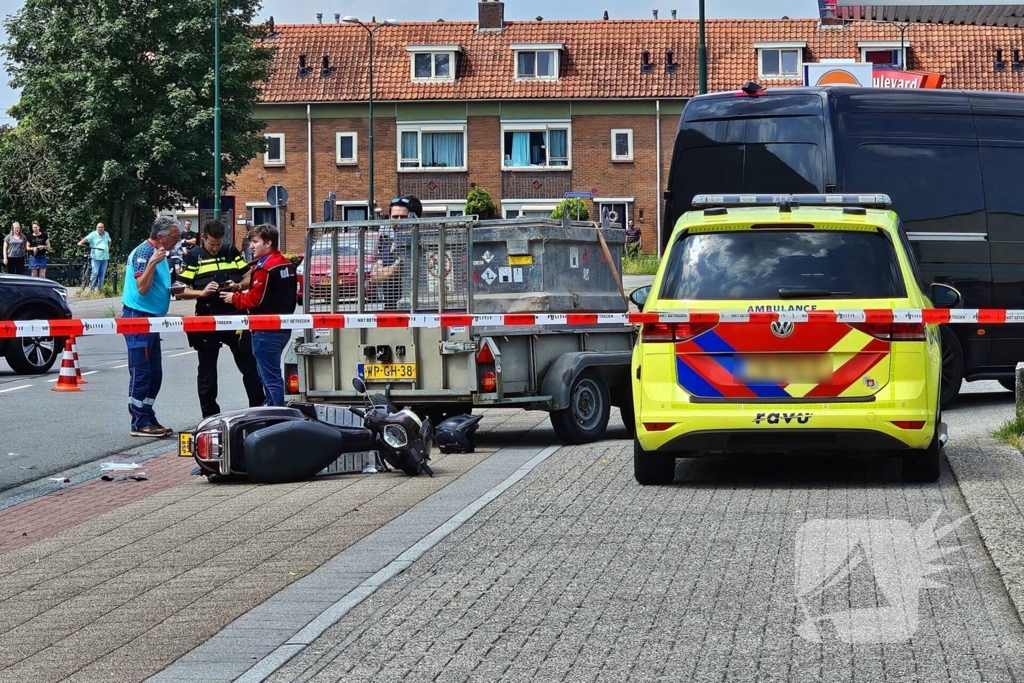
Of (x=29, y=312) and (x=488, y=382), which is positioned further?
(x=29, y=312)

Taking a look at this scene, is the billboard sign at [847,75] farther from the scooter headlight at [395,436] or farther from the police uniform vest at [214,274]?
the scooter headlight at [395,436]

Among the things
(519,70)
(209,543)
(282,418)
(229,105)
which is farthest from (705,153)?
(519,70)

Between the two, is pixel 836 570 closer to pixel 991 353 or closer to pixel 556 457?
pixel 556 457

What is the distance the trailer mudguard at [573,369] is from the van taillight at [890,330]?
3.33 meters

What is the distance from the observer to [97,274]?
138 feet

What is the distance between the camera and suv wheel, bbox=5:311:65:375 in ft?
68.0

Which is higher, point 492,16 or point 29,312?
point 492,16

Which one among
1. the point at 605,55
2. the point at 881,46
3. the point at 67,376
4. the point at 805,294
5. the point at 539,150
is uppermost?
the point at 881,46

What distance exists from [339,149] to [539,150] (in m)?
8.30

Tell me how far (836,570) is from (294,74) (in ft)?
205

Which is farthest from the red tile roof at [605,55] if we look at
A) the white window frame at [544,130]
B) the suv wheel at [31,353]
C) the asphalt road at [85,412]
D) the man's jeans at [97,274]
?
the suv wheel at [31,353]

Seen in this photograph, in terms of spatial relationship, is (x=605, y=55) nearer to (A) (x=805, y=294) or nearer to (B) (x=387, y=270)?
(B) (x=387, y=270)

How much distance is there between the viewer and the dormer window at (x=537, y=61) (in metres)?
66.5

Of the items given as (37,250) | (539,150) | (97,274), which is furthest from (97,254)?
(539,150)
